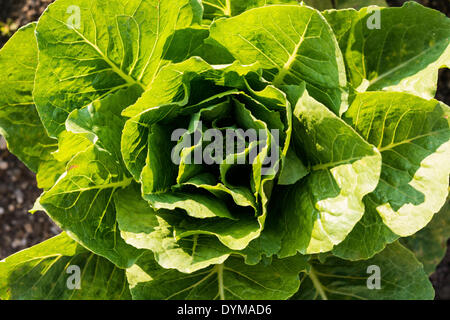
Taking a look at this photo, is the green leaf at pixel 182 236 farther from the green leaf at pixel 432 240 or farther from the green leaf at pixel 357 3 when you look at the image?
the green leaf at pixel 357 3

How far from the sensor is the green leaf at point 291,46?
5.03 ft

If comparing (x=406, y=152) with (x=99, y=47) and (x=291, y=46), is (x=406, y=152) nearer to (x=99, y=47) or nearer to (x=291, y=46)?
(x=291, y=46)

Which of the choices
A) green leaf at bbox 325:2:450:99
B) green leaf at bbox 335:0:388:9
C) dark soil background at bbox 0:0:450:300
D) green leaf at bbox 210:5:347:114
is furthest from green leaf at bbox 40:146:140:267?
dark soil background at bbox 0:0:450:300

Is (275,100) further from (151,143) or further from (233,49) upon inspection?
(151,143)

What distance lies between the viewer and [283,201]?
1.77 metres

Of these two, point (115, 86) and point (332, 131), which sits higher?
point (115, 86)

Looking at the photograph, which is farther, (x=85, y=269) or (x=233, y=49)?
(x=85, y=269)

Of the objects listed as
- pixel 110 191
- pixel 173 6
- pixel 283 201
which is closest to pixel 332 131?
pixel 283 201

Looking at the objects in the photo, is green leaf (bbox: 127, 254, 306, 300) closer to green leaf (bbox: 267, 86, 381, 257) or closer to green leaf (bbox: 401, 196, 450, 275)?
green leaf (bbox: 267, 86, 381, 257)

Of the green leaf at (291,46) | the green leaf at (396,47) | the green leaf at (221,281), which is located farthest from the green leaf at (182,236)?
Result: the green leaf at (396,47)

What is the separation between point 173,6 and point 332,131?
26.0 inches

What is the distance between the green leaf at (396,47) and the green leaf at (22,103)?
112 centimetres

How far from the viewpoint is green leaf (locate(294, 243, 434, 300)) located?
2.02m

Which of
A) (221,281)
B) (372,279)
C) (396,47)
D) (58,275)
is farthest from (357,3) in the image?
(58,275)
